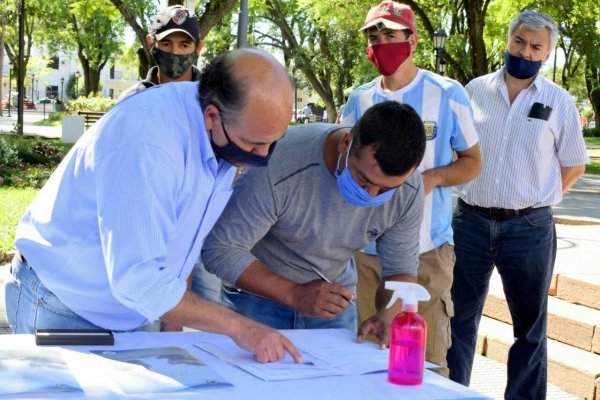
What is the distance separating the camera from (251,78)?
2447 mm

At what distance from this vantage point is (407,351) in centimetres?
260

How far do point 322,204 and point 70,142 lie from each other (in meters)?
22.2

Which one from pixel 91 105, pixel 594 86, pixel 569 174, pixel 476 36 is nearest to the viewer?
pixel 569 174

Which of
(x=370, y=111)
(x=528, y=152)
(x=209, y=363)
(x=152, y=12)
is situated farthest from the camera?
(x=152, y=12)

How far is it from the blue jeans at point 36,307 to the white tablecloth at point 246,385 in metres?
0.09

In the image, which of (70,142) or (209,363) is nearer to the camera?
(209,363)

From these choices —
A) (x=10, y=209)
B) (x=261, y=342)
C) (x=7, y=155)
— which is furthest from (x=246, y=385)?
(x=7, y=155)

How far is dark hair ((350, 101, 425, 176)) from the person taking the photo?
2818 mm

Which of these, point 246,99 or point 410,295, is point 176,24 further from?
point 410,295

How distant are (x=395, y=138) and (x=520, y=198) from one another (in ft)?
6.52

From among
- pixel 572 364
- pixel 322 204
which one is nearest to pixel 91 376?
pixel 322 204

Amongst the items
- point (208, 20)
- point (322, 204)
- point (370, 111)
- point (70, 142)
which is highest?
point (208, 20)

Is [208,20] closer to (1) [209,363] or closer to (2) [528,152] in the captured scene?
(2) [528,152]

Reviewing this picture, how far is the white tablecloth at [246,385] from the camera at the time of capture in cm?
231
